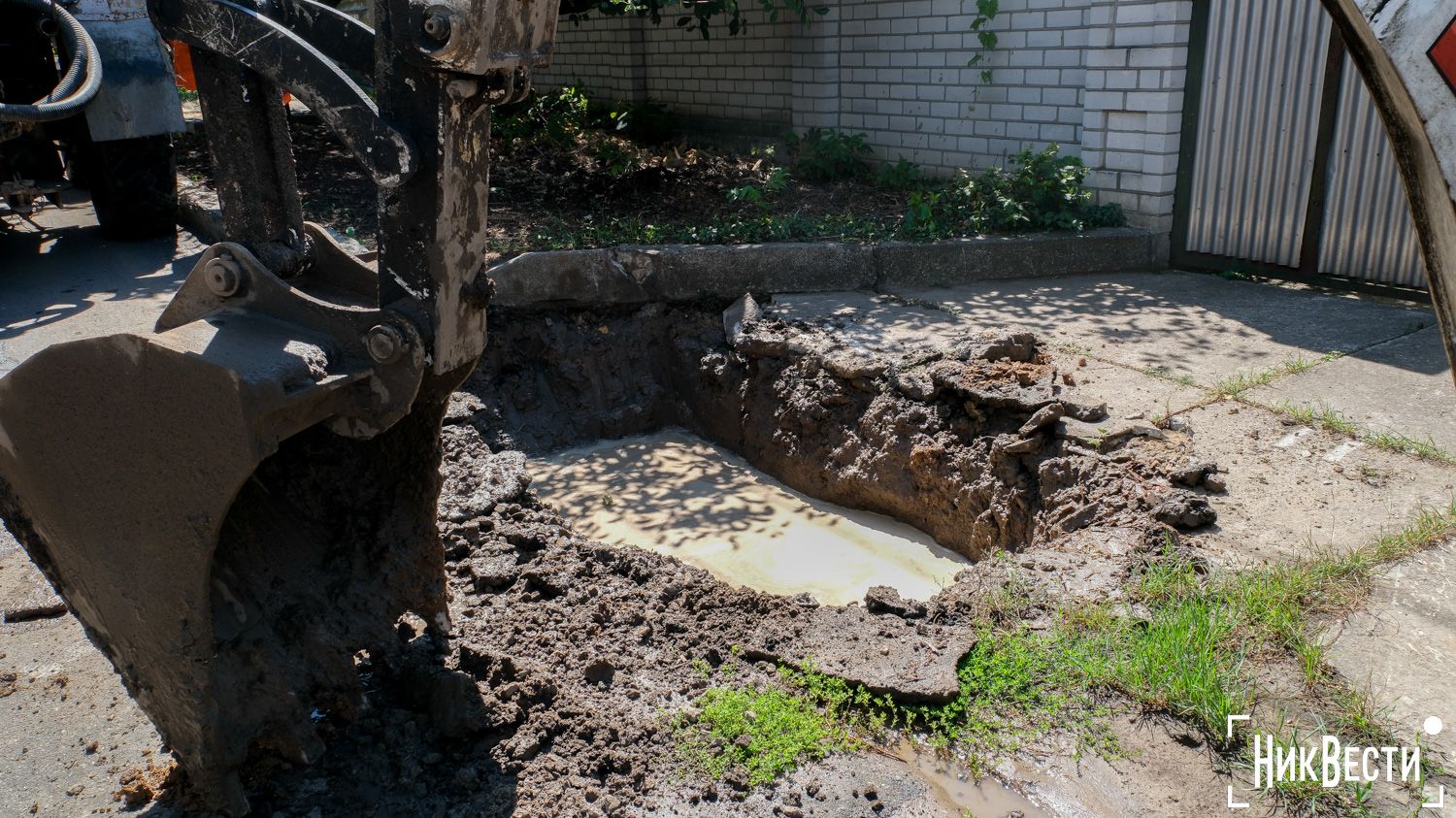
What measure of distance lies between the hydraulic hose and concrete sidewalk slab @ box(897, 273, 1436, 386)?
493 centimetres

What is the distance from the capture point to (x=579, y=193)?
8750mm

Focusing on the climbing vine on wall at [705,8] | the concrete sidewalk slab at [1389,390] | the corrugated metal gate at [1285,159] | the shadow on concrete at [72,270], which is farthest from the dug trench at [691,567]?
the climbing vine on wall at [705,8]

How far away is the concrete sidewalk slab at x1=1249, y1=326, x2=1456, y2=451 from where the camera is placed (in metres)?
4.34

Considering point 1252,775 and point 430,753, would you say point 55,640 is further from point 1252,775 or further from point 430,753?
point 1252,775

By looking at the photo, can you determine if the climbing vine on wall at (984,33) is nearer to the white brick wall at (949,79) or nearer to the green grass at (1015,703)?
the white brick wall at (949,79)

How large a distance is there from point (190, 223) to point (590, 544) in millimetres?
5546

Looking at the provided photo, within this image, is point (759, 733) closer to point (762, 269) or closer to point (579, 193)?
point (762, 269)

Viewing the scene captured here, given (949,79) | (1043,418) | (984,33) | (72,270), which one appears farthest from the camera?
(949,79)

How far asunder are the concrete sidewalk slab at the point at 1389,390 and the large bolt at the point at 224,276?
4.15m

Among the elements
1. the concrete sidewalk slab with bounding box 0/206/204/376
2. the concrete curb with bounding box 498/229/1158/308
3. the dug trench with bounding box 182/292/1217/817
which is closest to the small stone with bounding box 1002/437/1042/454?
the dug trench with bounding box 182/292/1217/817

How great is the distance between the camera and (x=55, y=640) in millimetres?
3344

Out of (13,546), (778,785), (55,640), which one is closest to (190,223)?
(13,546)

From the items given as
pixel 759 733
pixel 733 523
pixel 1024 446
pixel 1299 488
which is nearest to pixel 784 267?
pixel 733 523

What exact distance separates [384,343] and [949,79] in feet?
24.6
